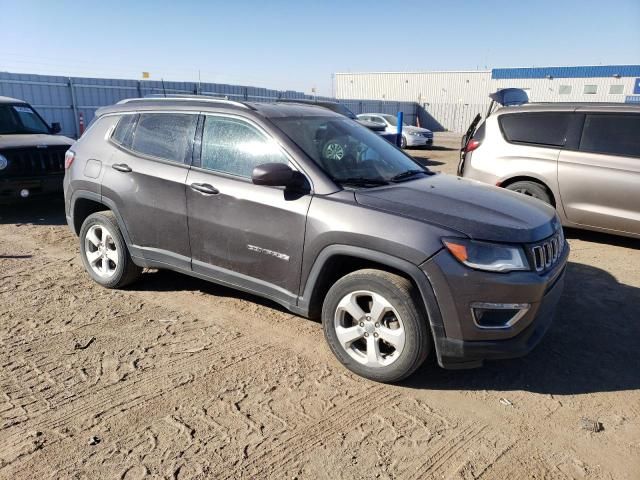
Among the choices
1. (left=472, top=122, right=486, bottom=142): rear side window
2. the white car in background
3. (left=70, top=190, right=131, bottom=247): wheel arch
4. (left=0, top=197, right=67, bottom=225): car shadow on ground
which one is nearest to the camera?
(left=70, top=190, right=131, bottom=247): wheel arch

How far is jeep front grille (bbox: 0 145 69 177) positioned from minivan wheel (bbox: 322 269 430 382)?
5.78m

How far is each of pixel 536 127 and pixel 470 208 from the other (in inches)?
166

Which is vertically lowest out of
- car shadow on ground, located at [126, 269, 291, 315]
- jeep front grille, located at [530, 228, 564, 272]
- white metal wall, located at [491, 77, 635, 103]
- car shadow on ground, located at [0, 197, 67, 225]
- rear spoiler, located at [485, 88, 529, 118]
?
car shadow on ground, located at [0, 197, 67, 225]

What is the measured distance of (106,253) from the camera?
4.79 metres

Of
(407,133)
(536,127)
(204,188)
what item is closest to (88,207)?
(204,188)

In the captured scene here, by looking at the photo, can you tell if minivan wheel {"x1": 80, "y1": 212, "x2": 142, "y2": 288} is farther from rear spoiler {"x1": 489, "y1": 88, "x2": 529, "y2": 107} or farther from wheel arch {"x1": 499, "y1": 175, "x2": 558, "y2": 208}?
rear spoiler {"x1": 489, "y1": 88, "x2": 529, "y2": 107}

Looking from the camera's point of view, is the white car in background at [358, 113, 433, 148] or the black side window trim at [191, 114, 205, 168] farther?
the white car in background at [358, 113, 433, 148]

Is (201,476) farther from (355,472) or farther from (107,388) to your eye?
(107,388)

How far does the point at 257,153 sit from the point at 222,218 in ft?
1.81

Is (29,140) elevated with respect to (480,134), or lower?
lower

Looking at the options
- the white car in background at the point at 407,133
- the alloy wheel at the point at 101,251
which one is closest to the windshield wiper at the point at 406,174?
the alloy wheel at the point at 101,251

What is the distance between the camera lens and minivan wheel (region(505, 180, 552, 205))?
6715 millimetres

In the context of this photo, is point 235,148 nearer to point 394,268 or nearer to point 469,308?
point 394,268

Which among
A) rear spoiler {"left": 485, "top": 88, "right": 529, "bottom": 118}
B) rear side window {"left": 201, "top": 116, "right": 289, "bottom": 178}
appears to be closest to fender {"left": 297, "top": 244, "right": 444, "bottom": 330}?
rear side window {"left": 201, "top": 116, "right": 289, "bottom": 178}
